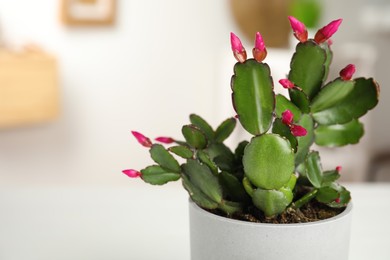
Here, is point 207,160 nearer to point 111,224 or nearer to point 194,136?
point 194,136

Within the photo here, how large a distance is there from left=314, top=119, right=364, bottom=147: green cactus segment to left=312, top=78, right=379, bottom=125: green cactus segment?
2.1 inches

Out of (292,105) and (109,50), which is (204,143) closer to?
(292,105)

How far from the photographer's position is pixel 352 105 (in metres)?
0.64

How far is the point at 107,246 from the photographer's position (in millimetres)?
880

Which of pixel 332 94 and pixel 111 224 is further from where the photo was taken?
pixel 111 224

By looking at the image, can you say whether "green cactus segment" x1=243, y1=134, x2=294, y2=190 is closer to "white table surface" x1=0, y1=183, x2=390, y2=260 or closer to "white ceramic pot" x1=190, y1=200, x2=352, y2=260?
"white ceramic pot" x1=190, y1=200, x2=352, y2=260

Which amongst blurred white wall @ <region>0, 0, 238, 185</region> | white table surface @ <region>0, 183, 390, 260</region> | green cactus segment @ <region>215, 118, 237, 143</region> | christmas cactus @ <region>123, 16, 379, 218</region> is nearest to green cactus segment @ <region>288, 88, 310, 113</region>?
christmas cactus @ <region>123, 16, 379, 218</region>

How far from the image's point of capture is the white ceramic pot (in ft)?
1.91

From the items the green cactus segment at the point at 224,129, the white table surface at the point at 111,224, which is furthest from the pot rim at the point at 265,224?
the white table surface at the point at 111,224

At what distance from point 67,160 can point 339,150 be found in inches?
51.8

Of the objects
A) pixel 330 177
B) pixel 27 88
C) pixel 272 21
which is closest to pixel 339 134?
pixel 330 177

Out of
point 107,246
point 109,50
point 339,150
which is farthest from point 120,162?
point 107,246

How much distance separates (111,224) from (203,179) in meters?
0.38

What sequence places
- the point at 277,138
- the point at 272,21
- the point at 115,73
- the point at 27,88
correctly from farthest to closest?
the point at 272,21 → the point at 115,73 → the point at 27,88 → the point at 277,138
